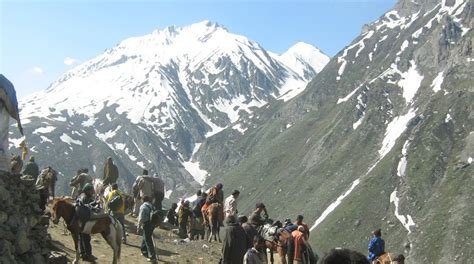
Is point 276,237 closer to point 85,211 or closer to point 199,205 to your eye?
point 85,211

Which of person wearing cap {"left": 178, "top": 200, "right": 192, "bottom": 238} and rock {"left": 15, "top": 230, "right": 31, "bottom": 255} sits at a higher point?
rock {"left": 15, "top": 230, "right": 31, "bottom": 255}

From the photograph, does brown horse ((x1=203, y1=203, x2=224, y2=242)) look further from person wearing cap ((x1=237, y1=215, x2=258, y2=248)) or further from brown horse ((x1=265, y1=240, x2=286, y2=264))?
person wearing cap ((x1=237, y1=215, x2=258, y2=248))

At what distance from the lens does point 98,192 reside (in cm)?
3125

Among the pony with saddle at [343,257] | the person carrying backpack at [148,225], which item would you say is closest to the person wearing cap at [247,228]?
the person carrying backpack at [148,225]

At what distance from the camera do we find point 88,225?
18.1m

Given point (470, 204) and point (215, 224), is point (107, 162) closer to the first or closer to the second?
point (215, 224)

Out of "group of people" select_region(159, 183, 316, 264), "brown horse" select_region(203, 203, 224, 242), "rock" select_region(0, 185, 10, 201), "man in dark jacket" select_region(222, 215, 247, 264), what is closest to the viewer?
"rock" select_region(0, 185, 10, 201)

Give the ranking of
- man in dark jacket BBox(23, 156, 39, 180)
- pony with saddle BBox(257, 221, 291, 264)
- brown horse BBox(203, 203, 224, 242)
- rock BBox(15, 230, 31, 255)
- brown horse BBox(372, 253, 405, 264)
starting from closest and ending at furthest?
rock BBox(15, 230, 31, 255)
pony with saddle BBox(257, 221, 291, 264)
brown horse BBox(372, 253, 405, 264)
brown horse BBox(203, 203, 224, 242)
man in dark jacket BBox(23, 156, 39, 180)

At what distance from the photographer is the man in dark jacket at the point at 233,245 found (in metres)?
17.1

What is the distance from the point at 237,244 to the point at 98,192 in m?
16.3

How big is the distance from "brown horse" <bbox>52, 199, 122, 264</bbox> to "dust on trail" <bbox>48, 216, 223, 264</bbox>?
1.68 metres

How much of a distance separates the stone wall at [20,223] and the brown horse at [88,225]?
161 centimetres

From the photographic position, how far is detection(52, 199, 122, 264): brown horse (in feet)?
58.8

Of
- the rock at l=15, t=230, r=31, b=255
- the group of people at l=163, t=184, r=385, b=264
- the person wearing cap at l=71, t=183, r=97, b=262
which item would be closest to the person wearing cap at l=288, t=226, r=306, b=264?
the group of people at l=163, t=184, r=385, b=264
